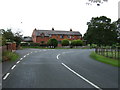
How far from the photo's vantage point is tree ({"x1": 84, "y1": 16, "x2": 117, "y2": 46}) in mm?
70312

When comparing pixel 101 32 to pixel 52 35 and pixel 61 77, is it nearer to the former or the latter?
pixel 52 35

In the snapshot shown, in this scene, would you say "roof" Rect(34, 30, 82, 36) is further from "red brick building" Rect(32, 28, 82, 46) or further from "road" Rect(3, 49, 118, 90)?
"road" Rect(3, 49, 118, 90)

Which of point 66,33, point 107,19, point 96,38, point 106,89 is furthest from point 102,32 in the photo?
point 106,89

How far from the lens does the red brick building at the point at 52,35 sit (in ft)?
303

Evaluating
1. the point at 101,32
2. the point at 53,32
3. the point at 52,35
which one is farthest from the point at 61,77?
the point at 53,32

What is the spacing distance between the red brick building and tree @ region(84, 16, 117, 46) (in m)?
22.7

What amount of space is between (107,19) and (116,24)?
18.4 ft

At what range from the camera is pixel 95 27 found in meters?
73.4

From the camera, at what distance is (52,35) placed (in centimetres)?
9475

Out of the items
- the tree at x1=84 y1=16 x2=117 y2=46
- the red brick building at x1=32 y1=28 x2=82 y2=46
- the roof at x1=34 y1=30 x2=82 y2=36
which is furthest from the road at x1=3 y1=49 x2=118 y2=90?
the roof at x1=34 y1=30 x2=82 y2=36

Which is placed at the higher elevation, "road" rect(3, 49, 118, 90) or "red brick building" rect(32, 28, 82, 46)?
"red brick building" rect(32, 28, 82, 46)

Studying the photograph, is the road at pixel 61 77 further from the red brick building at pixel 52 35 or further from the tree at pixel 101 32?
the red brick building at pixel 52 35

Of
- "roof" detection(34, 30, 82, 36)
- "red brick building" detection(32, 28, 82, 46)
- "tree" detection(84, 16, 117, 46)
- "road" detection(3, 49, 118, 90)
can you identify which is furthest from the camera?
"roof" detection(34, 30, 82, 36)

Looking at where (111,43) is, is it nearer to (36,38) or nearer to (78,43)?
(78,43)
